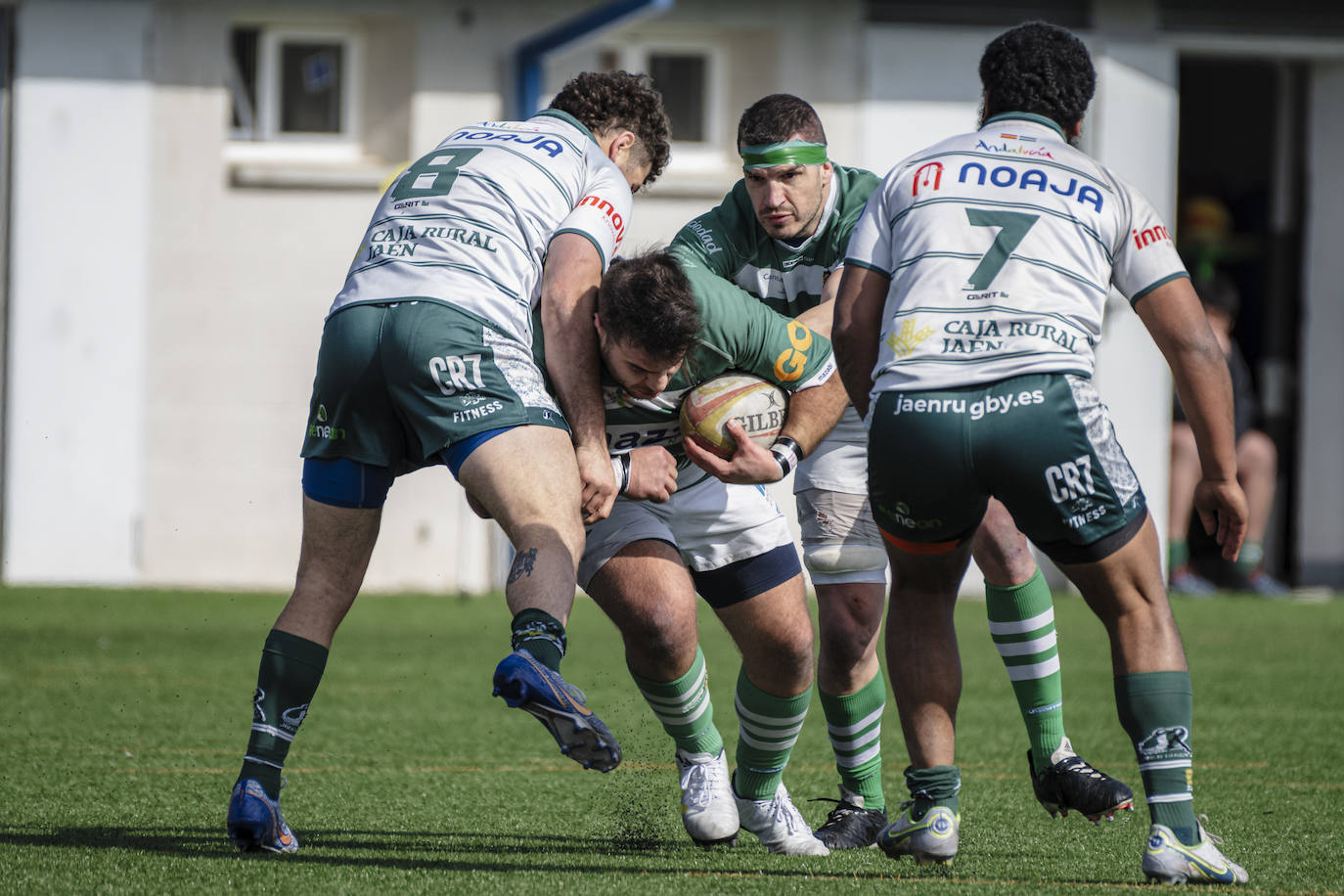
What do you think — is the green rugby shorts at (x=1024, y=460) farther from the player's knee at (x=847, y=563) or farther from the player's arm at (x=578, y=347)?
the player's knee at (x=847, y=563)

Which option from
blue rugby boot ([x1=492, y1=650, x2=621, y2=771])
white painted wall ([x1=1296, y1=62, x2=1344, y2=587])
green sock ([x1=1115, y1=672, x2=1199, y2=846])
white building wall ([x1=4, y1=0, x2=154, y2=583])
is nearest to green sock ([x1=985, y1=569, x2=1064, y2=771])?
green sock ([x1=1115, y1=672, x2=1199, y2=846])

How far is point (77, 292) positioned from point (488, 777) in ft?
26.9

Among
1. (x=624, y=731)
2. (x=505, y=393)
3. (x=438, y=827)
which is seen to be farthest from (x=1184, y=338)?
(x=624, y=731)

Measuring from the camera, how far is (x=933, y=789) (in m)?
4.14

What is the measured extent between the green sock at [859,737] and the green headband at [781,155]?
1502 mm

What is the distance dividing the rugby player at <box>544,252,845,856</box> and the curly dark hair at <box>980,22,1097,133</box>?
897 millimetres

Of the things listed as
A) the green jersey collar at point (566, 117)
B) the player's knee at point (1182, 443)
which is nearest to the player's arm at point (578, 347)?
the green jersey collar at point (566, 117)

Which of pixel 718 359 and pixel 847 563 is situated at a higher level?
pixel 718 359

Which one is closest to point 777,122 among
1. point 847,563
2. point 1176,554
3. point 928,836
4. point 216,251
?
point 847,563

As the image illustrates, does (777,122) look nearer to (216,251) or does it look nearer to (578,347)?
(578,347)

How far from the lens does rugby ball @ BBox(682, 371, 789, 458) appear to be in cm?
448

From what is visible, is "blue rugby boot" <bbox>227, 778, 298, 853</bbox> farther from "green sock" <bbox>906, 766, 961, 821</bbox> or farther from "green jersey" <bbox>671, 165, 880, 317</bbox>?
"green jersey" <bbox>671, 165, 880, 317</bbox>

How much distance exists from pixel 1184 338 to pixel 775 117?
149 centimetres

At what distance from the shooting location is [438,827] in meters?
4.68
